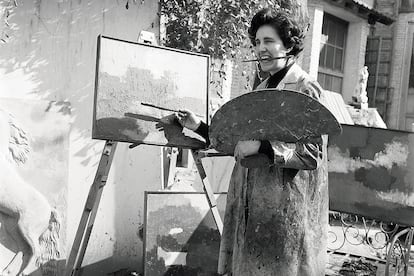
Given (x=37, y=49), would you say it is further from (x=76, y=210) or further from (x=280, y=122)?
(x=280, y=122)

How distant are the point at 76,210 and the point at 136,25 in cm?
158

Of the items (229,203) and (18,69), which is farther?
(18,69)

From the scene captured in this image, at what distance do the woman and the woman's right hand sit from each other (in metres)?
0.76

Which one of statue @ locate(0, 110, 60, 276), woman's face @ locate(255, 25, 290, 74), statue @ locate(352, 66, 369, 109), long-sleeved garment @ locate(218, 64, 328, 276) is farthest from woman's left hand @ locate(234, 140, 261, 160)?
statue @ locate(352, 66, 369, 109)

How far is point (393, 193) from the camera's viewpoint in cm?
425

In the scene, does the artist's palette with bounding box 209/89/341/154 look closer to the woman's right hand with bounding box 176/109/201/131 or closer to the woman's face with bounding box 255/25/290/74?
the woman's face with bounding box 255/25/290/74

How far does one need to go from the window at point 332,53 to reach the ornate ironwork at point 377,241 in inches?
219

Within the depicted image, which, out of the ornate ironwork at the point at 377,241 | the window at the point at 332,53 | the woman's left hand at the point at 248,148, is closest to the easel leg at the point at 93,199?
the woman's left hand at the point at 248,148

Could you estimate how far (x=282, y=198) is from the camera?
6.91ft

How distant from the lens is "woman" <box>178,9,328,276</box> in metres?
2.11

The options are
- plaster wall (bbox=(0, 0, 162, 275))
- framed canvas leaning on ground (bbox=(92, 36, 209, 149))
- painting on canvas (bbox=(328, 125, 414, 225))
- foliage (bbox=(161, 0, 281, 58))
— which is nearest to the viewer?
framed canvas leaning on ground (bbox=(92, 36, 209, 149))

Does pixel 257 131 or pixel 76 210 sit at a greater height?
pixel 257 131

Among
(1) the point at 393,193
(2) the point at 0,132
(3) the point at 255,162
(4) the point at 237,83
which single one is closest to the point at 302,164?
(3) the point at 255,162

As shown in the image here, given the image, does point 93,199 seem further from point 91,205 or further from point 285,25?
point 285,25
